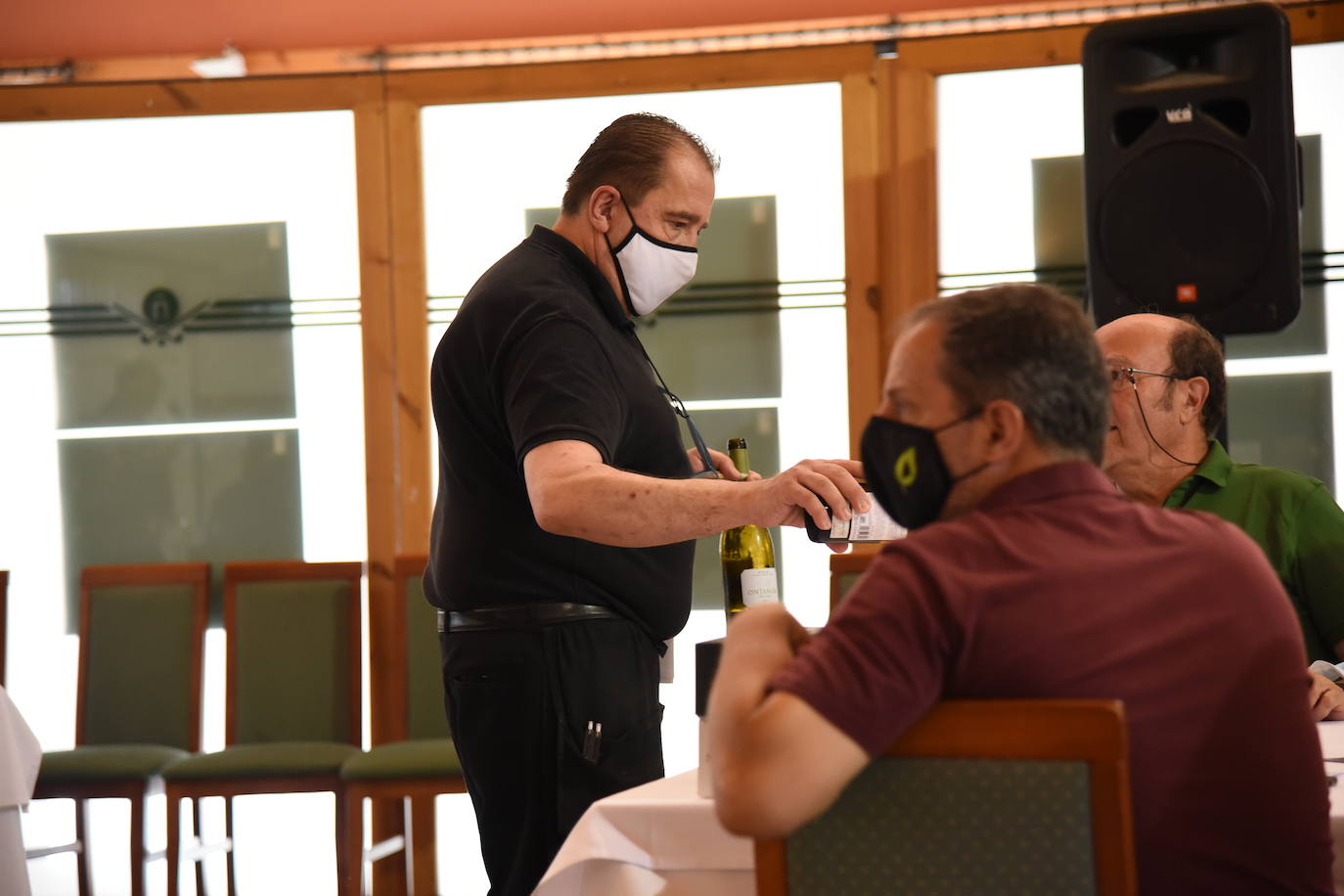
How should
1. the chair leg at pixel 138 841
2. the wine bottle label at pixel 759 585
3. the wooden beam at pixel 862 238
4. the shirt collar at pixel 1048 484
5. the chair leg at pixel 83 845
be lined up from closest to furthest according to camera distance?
1. the shirt collar at pixel 1048 484
2. the wine bottle label at pixel 759 585
3. the chair leg at pixel 138 841
4. the chair leg at pixel 83 845
5. the wooden beam at pixel 862 238

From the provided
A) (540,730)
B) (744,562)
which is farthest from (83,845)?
(540,730)

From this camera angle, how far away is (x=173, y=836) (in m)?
3.37

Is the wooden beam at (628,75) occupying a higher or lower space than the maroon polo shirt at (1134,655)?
higher

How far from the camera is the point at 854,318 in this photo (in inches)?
156

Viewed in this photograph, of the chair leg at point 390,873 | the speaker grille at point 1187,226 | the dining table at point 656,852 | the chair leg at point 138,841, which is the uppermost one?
the speaker grille at point 1187,226

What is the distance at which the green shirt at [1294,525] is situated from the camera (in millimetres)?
2064

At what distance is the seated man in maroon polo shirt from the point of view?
0.89 meters

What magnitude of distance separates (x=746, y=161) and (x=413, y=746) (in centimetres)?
204

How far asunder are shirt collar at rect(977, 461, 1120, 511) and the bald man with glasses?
124 centimetres

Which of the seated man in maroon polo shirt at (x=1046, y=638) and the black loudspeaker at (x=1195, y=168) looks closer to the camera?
the seated man in maroon polo shirt at (x=1046, y=638)

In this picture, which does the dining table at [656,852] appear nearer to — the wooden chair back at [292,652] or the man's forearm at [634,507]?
the man's forearm at [634,507]

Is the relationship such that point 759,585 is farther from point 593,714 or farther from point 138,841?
point 138,841

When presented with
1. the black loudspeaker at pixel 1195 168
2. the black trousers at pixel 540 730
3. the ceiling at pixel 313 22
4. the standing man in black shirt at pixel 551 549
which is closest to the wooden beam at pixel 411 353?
the ceiling at pixel 313 22

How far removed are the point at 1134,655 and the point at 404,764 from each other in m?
2.66
